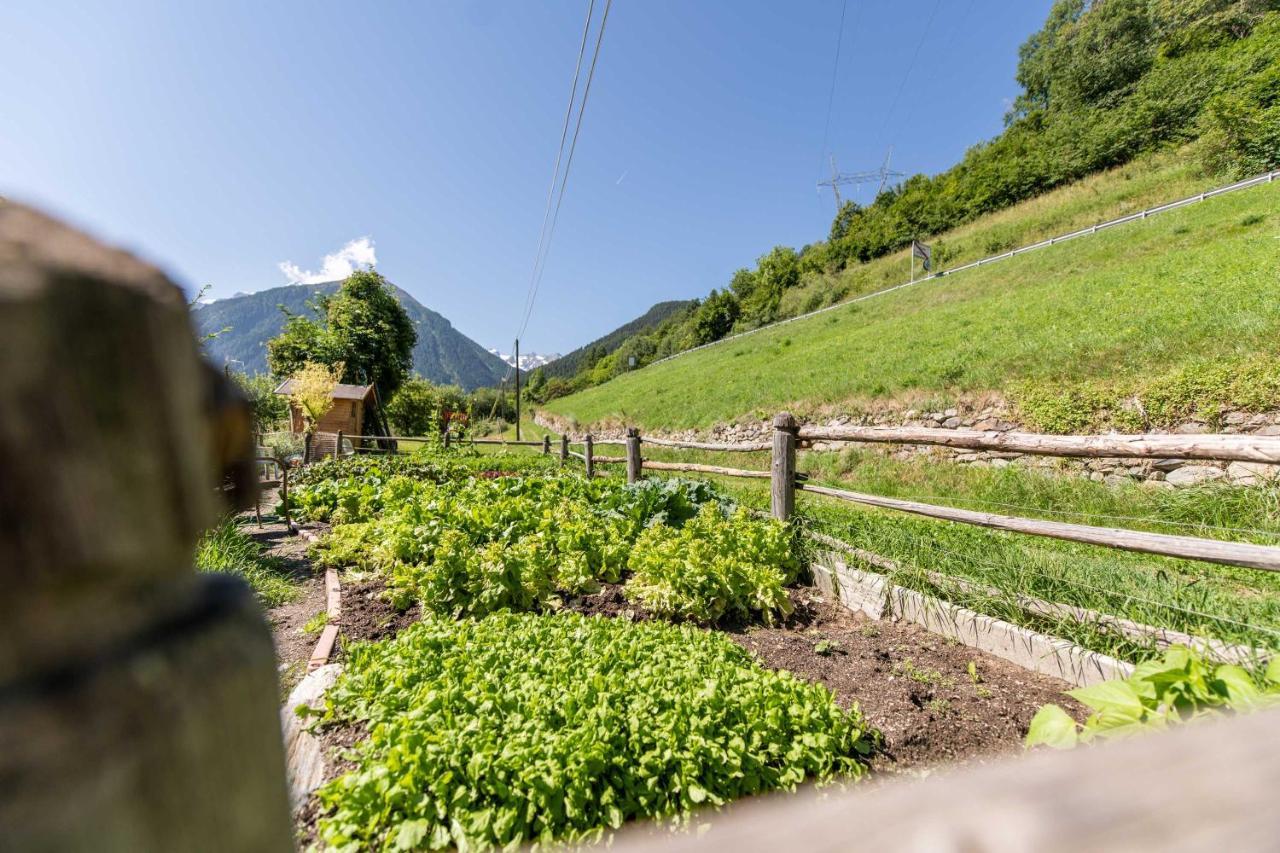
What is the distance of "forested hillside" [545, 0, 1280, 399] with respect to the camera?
2011cm

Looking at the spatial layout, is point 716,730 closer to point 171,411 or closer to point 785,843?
point 785,843

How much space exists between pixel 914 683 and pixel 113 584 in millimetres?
3746

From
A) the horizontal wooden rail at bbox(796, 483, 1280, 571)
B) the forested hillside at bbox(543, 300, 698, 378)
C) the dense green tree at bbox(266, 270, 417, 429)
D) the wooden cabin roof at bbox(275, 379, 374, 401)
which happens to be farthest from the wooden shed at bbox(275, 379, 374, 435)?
the forested hillside at bbox(543, 300, 698, 378)

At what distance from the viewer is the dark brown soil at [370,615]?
3.79 m

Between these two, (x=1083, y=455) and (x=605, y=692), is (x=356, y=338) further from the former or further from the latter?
(x=1083, y=455)

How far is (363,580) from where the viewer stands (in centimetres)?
505

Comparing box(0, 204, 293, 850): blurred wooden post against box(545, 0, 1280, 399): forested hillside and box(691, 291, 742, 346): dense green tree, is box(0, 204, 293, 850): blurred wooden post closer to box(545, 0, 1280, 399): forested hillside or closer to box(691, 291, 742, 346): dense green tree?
box(545, 0, 1280, 399): forested hillside

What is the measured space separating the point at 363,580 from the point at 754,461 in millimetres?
9222

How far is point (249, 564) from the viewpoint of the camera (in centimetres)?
514

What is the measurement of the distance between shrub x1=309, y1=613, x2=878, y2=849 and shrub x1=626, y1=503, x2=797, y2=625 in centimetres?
98

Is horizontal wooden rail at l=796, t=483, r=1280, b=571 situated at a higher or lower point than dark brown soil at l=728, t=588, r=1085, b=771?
higher

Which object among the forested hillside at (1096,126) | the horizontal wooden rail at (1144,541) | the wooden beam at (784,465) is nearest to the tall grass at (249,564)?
the wooden beam at (784,465)

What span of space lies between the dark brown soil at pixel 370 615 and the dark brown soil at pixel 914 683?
2663 mm

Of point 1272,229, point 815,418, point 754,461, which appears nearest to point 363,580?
point 754,461
